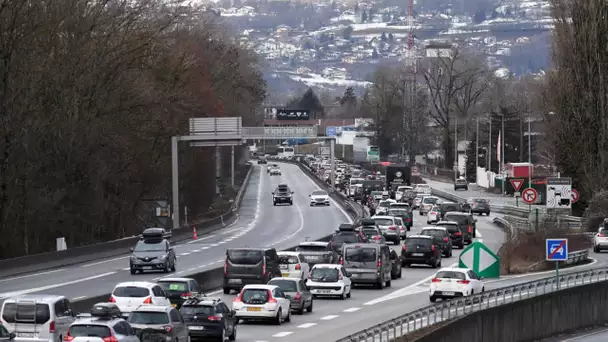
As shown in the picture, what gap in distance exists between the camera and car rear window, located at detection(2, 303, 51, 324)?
27578 millimetres

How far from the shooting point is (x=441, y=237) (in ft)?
203

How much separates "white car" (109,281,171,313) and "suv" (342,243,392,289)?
48.0 feet

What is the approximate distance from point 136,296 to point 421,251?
995 inches

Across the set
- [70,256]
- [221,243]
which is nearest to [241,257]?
[70,256]

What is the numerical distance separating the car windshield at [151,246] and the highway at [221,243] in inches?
39.9

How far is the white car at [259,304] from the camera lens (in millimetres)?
34719

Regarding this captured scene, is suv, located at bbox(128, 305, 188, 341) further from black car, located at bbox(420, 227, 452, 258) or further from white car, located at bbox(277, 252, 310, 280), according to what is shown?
black car, located at bbox(420, 227, 452, 258)

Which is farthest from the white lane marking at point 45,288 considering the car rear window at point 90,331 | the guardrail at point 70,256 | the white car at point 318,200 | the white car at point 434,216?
the white car at point 318,200

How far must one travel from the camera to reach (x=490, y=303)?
34.8 meters

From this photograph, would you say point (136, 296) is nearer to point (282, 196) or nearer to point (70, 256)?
point (70, 256)

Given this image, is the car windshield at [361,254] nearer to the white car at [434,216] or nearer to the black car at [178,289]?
the black car at [178,289]

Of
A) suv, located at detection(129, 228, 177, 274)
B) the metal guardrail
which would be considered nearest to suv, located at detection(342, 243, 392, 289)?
the metal guardrail

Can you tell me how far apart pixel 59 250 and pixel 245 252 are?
18848 mm

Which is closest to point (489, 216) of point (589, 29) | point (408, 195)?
point (408, 195)
